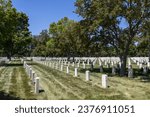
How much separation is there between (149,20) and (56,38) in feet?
195

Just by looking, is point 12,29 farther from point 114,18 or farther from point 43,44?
point 43,44

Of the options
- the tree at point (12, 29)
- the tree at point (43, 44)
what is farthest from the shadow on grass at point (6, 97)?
the tree at point (43, 44)

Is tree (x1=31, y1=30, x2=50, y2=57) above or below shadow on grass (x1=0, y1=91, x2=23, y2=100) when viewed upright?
above

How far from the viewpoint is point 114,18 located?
34.0 metres

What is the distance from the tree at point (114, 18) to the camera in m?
32.2

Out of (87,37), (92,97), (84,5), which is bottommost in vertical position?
(92,97)

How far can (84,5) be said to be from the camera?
37.0 meters

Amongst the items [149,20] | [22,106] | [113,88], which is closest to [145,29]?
[149,20]

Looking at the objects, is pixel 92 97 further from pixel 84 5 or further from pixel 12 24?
pixel 12 24

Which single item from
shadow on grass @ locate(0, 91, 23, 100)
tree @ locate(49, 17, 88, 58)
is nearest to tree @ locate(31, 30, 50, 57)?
tree @ locate(49, 17, 88, 58)

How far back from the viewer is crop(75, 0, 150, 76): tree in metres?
32.2

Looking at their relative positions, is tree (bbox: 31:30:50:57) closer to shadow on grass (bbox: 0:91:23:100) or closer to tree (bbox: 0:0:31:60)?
tree (bbox: 0:0:31:60)

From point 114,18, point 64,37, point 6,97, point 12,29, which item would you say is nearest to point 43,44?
point 64,37

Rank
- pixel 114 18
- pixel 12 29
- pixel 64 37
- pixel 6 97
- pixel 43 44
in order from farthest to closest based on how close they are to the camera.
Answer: pixel 43 44 < pixel 64 37 < pixel 12 29 < pixel 114 18 < pixel 6 97
